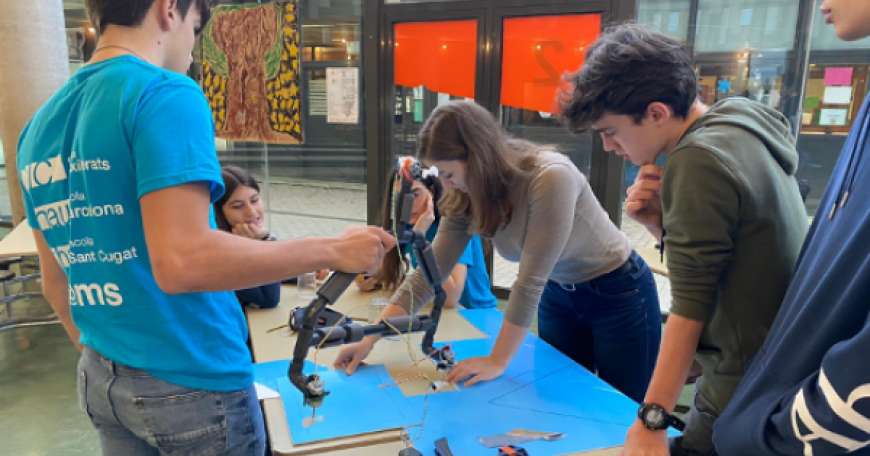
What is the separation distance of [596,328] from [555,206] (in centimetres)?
46

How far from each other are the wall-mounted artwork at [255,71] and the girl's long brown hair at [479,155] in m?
2.97

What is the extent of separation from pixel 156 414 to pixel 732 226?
0.99 meters

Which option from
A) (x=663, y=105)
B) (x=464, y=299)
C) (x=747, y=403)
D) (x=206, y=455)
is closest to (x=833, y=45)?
(x=464, y=299)

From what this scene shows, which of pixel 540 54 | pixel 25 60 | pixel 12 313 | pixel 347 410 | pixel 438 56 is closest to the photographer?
pixel 347 410

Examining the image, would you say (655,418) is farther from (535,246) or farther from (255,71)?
(255,71)

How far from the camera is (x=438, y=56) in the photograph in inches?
150

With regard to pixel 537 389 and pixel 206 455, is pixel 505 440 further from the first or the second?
pixel 206 455

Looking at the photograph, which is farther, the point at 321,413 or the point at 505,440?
the point at 321,413

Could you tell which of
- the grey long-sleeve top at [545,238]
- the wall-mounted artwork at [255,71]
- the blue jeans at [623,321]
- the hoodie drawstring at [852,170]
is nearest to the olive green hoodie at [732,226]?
the hoodie drawstring at [852,170]

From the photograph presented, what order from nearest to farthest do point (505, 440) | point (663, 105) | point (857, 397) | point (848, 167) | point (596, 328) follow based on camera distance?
point (857, 397) → point (848, 167) → point (663, 105) → point (505, 440) → point (596, 328)

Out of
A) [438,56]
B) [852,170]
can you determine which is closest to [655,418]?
[852,170]

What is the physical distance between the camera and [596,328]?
65.8 inches

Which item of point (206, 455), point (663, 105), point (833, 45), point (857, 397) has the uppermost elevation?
point (833, 45)

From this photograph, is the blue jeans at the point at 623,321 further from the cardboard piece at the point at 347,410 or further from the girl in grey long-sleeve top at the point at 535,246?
the cardboard piece at the point at 347,410
